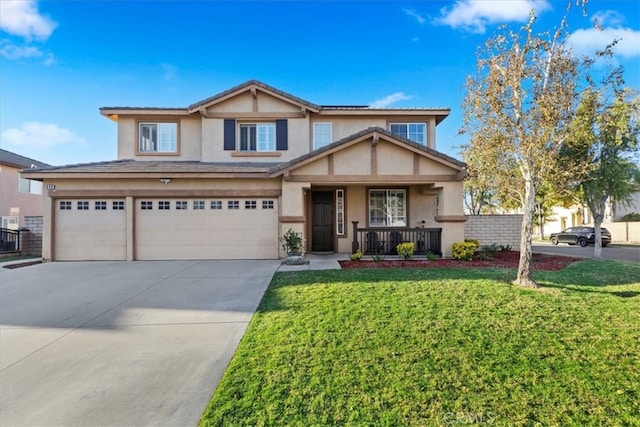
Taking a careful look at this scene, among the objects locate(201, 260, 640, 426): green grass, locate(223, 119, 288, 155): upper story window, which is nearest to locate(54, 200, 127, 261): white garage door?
locate(223, 119, 288, 155): upper story window

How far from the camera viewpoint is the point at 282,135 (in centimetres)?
1362

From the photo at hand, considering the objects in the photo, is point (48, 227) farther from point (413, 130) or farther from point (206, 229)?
point (413, 130)

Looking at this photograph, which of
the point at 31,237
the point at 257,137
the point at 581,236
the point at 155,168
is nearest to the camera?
the point at 155,168

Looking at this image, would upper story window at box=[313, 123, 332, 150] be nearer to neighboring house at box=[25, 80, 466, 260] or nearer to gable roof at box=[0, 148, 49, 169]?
neighboring house at box=[25, 80, 466, 260]

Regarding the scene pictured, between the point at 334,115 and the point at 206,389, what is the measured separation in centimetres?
1241

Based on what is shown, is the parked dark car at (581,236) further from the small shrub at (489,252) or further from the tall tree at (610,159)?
the small shrub at (489,252)

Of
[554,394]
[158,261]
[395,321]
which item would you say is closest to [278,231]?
[158,261]

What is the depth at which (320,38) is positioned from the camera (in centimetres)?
1369

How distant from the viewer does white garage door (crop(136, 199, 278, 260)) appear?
11.5 meters

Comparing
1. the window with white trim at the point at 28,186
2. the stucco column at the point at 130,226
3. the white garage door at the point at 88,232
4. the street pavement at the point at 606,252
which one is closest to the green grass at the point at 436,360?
the stucco column at the point at 130,226

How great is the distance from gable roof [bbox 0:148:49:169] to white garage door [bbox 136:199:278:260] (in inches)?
570

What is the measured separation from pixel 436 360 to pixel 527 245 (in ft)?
16.3

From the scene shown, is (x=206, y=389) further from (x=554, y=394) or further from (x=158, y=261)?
(x=158, y=261)

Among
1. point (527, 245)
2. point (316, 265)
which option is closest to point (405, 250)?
point (316, 265)
